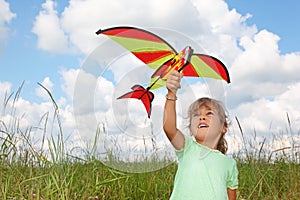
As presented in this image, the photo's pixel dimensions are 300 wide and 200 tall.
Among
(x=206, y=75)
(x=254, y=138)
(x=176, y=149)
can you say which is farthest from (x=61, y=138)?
(x=254, y=138)

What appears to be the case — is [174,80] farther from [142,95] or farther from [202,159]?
[202,159]

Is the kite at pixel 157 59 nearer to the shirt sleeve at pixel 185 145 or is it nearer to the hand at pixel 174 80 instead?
the hand at pixel 174 80

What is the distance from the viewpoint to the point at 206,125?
212 centimetres

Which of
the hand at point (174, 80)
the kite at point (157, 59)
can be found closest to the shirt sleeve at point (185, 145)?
the kite at point (157, 59)

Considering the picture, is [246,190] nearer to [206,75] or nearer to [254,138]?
[254,138]

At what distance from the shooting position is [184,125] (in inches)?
76.2

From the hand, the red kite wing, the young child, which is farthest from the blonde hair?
the hand

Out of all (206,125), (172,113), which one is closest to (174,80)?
(172,113)

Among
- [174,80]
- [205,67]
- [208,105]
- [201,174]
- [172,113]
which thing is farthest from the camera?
[208,105]

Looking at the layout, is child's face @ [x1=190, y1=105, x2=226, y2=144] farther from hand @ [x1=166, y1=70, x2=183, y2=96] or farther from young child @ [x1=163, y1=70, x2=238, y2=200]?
hand @ [x1=166, y1=70, x2=183, y2=96]

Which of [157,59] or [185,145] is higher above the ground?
[157,59]

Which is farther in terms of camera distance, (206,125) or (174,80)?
(206,125)

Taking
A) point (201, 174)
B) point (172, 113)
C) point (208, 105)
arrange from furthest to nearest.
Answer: point (208, 105), point (201, 174), point (172, 113)

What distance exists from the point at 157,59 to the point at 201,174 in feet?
2.36
